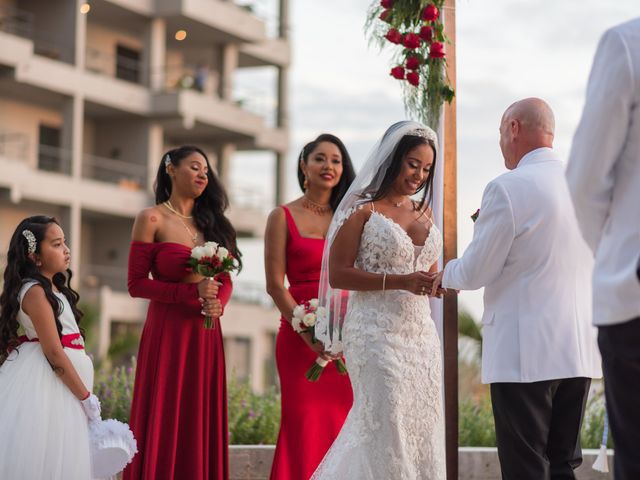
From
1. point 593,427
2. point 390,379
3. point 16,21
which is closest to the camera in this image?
point 390,379

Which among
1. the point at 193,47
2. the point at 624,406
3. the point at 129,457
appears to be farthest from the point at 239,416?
the point at 193,47

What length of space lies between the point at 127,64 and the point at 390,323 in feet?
120

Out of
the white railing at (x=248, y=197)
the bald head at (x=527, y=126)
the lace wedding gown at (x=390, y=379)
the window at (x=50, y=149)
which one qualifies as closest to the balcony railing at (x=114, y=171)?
the window at (x=50, y=149)

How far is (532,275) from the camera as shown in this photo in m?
6.13

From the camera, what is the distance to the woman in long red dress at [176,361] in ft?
25.9

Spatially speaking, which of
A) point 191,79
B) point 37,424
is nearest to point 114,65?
point 191,79

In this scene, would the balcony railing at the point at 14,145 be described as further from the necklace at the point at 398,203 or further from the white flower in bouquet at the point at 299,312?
the necklace at the point at 398,203

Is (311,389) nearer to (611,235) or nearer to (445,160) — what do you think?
(445,160)

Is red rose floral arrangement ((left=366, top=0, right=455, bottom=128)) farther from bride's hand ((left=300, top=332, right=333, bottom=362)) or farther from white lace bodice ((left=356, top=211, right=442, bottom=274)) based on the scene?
A: bride's hand ((left=300, top=332, right=333, bottom=362))

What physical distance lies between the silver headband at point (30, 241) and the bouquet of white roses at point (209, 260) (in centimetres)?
106

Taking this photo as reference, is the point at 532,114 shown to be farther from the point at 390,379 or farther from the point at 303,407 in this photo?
the point at 303,407

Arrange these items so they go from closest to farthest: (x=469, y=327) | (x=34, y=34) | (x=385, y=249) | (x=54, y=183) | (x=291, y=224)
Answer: (x=385, y=249)
(x=291, y=224)
(x=469, y=327)
(x=54, y=183)
(x=34, y=34)

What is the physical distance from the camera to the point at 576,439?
6.18 meters

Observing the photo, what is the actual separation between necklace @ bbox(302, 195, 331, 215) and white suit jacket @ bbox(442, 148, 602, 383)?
2203mm
